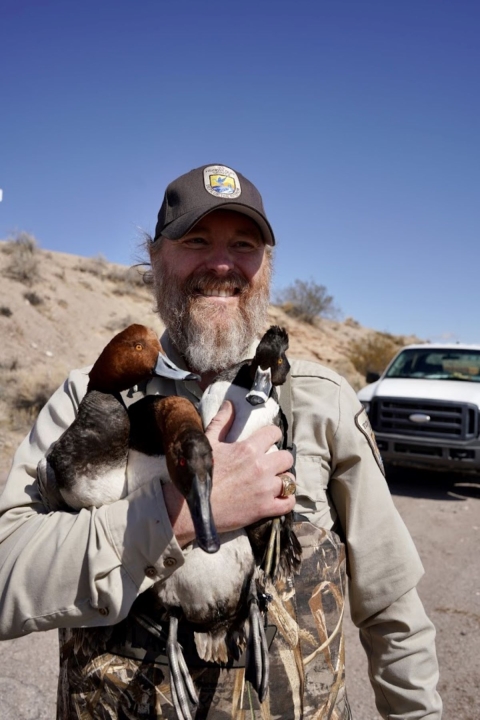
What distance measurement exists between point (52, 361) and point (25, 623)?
1624cm

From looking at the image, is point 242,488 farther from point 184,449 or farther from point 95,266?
point 95,266

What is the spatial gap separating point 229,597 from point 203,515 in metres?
0.49

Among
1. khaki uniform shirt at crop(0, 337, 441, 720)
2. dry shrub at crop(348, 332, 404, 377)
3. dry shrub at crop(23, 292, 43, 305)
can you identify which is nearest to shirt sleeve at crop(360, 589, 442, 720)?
khaki uniform shirt at crop(0, 337, 441, 720)

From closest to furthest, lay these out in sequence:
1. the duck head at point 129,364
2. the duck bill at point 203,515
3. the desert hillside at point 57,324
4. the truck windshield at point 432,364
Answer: the duck bill at point 203,515 < the duck head at point 129,364 < the truck windshield at point 432,364 < the desert hillside at point 57,324

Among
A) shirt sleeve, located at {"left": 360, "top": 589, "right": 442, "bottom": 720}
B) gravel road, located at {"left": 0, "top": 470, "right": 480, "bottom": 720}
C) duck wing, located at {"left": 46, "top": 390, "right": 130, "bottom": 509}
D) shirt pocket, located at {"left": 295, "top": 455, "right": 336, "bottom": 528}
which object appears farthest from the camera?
gravel road, located at {"left": 0, "top": 470, "right": 480, "bottom": 720}

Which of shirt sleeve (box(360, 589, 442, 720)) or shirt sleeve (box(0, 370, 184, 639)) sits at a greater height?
shirt sleeve (box(0, 370, 184, 639))

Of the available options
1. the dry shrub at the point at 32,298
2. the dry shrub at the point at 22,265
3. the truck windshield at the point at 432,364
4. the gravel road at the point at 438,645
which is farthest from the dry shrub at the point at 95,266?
the gravel road at the point at 438,645

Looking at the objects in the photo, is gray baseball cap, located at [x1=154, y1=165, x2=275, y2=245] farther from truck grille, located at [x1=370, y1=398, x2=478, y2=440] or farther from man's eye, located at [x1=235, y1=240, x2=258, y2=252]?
truck grille, located at [x1=370, y1=398, x2=478, y2=440]

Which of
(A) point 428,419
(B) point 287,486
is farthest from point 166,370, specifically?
(A) point 428,419

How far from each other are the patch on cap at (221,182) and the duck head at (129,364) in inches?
28.3

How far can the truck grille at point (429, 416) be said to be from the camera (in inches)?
377

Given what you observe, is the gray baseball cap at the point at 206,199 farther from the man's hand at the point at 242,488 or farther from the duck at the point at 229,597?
the man's hand at the point at 242,488

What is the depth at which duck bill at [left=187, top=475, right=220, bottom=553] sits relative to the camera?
1.74 metres

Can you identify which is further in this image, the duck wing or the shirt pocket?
the shirt pocket
